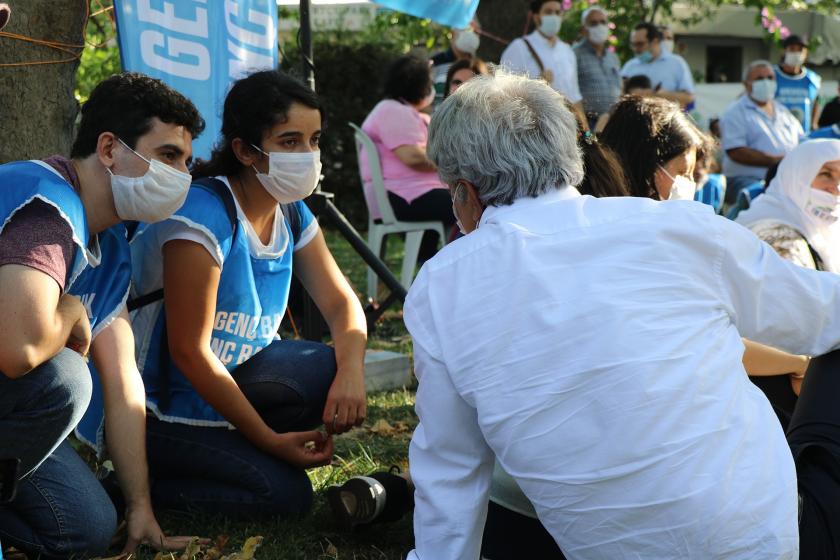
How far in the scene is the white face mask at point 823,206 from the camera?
13.4 ft

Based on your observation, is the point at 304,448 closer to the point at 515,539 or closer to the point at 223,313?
the point at 223,313

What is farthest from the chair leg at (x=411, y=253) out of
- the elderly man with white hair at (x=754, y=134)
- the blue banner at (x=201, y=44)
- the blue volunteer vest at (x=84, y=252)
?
the elderly man with white hair at (x=754, y=134)

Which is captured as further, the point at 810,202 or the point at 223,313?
the point at 810,202

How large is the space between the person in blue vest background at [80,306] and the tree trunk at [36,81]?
801 mm

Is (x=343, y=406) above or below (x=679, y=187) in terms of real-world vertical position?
below

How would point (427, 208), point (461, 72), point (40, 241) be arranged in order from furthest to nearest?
point (461, 72) → point (427, 208) → point (40, 241)

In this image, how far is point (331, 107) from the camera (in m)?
11.3

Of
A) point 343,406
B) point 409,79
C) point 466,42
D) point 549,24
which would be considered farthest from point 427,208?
point 343,406

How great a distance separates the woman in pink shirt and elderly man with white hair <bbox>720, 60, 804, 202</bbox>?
3447mm

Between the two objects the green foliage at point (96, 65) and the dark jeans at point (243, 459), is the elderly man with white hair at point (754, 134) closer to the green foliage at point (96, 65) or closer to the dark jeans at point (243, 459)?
the green foliage at point (96, 65)

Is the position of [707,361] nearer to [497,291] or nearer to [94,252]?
[497,291]

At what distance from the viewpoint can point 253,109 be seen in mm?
3369

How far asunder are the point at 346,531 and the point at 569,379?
146 cm

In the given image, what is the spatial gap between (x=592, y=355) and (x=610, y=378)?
51 millimetres
